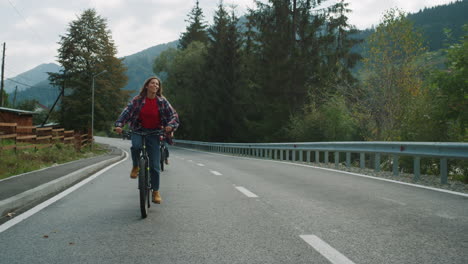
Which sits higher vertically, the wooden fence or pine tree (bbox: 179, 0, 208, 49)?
pine tree (bbox: 179, 0, 208, 49)

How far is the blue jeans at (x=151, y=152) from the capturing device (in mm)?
6094

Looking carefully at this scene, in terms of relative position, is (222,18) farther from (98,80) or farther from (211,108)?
(98,80)

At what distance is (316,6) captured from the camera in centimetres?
3441

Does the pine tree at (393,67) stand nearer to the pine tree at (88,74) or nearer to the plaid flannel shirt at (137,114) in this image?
the plaid flannel shirt at (137,114)

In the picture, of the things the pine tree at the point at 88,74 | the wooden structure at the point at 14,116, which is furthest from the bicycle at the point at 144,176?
the pine tree at the point at 88,74

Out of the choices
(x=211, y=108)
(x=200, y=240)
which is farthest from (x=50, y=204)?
(x=211, y=108)

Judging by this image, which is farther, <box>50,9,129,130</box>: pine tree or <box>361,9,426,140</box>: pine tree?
<box>50,9,129,130</box>: pine tree

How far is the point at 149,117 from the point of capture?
6.18 meters

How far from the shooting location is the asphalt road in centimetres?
391

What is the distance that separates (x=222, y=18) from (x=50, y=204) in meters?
44.5

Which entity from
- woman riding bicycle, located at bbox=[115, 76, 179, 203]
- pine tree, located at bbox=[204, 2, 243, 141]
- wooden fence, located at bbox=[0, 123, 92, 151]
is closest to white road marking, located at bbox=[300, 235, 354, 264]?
woman riding bicycle, located at bbox=[115, 76, 179, 203]

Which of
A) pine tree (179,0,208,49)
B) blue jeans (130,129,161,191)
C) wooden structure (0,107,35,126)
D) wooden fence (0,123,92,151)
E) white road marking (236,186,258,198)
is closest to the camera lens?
blue jeans (130,129,161,191)

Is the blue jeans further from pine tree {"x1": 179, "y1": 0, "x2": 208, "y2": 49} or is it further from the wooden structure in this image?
pine tree {"x1": 179, "y1": 0, "x2": 208, "y2": 49}

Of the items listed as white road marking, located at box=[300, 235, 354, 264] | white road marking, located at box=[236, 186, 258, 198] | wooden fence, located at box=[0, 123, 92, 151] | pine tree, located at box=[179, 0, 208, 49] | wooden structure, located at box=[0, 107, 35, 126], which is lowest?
white road marking, located at box=[236, 186, 258, 198]
